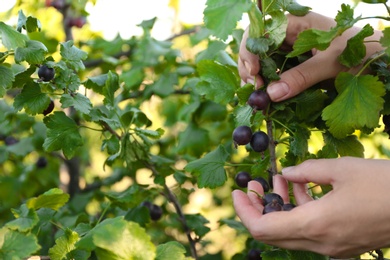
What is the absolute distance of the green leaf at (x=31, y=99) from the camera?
1.04 m

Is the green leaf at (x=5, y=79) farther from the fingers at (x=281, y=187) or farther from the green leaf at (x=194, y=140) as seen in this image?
the green leaf at (x=194, y=140)

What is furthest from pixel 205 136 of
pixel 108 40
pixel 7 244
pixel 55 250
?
pixel 7 244

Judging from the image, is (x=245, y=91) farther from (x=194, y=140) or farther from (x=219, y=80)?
(x=194, y=140)

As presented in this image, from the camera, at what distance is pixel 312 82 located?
0.92 metres

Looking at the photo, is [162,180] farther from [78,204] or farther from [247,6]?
[247,6]

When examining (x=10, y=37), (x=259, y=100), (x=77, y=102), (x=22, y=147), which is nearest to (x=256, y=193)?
(x=259, y=100)

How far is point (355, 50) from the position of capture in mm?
884

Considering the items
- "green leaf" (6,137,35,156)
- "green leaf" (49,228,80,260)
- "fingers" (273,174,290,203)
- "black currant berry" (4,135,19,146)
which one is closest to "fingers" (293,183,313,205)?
"fingers" (273,174,290,203)

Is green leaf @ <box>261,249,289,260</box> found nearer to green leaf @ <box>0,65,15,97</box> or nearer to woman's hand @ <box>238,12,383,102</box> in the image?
woman's hand @ <box>238,12,383,102</box>

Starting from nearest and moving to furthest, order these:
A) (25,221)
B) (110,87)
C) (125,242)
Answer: (125,242) → (25,221) → (110,87)

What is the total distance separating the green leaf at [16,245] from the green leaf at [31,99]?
0.34 m

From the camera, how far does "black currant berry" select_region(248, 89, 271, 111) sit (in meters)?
0.88

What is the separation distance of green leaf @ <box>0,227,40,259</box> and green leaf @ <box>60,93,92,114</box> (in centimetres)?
31

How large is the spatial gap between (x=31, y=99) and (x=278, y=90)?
45cm
